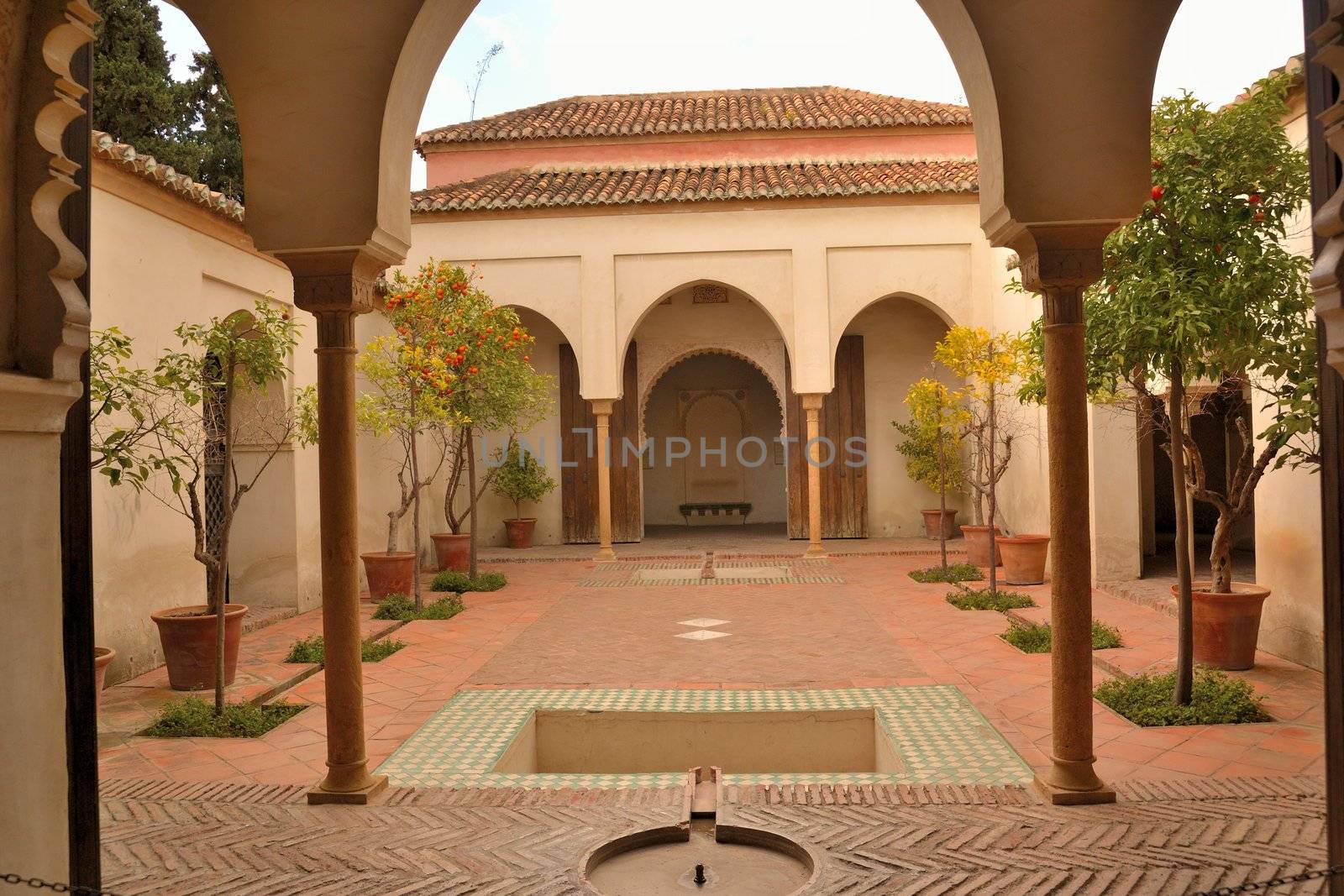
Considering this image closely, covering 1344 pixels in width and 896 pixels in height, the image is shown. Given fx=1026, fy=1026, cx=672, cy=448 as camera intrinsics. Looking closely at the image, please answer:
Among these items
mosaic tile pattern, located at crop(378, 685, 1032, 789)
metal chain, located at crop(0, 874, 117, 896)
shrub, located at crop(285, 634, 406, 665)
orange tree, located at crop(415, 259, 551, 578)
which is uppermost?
orange tree, located at crop(415, 259, 551, 578)

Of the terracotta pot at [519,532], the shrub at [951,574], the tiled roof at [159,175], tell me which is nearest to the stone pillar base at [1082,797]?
the tiled roof at [159,175]

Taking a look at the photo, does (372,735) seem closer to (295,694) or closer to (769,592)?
(295,694)

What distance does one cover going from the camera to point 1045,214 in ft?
14.8

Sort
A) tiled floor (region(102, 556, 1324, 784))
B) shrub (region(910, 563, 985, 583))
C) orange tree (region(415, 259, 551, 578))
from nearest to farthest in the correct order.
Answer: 1. tiled floor (region(102, 556, 1324, 784))
2. orange tree (region(415, 259, 551, 578))
3. shrub (region(910, 563, 985, 583))

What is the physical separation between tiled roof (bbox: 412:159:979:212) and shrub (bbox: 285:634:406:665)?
25.3ft

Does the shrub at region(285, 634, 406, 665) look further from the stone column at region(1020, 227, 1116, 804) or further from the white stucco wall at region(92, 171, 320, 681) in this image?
the stone column at region(1020, 227, 1116, 804)

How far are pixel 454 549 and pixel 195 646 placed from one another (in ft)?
21.6

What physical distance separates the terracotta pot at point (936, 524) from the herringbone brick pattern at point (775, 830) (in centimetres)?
1126

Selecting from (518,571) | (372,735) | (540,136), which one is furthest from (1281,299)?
(540,136)

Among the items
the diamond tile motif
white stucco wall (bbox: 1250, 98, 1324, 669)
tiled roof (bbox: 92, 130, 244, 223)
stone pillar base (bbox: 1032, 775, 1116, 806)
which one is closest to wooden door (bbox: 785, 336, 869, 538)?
the diamond tile motif

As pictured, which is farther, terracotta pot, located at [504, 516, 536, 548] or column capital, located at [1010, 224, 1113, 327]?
terracotta pot, located at [504, 516, 536, 548]

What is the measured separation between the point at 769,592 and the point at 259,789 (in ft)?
23.5

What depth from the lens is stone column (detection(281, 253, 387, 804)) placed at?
4699mm

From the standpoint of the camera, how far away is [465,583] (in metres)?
12.1
